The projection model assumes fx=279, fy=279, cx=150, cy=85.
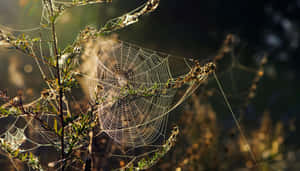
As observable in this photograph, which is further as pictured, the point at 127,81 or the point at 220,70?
the point at 220,70

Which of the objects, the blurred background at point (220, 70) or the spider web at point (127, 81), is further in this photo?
the blurred background at point (220, 70)

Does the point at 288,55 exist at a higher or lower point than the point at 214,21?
lower

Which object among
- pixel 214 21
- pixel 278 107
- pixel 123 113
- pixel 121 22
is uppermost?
pixel 214 21

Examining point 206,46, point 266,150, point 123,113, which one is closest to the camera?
point 123,113

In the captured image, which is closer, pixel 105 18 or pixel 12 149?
pixel 12 149

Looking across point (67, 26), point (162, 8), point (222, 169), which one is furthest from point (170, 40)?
point (222, 169)

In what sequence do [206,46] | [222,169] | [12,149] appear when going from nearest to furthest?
1. [12,149]
2. [222,169]
3. [206,46]

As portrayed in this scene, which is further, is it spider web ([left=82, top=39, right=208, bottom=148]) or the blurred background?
the blurred background

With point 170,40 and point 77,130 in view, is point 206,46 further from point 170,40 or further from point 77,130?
point 77,130
